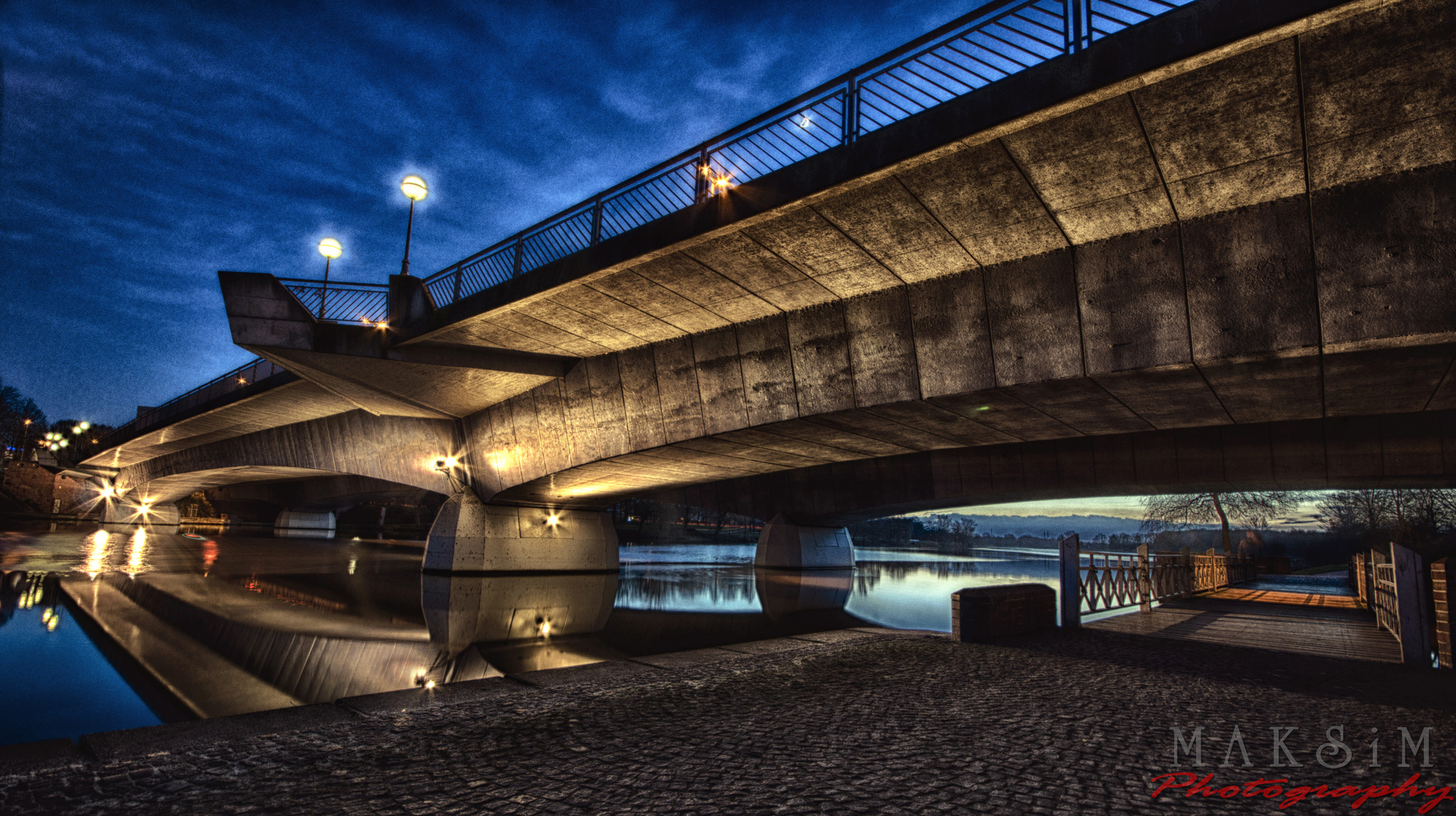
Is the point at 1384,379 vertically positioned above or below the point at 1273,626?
above

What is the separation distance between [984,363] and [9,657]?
43.5ft

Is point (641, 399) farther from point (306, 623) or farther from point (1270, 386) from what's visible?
point (1270, 386)

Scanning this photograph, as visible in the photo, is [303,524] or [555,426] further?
[303,524]

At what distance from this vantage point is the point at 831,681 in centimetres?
657

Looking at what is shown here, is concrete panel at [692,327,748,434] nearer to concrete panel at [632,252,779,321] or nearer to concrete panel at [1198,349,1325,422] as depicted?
concrete panel at [632,252,779,321]

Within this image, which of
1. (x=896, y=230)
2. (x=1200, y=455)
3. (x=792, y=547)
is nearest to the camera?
(x=896, y=230)

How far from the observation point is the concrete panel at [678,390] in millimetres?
13109

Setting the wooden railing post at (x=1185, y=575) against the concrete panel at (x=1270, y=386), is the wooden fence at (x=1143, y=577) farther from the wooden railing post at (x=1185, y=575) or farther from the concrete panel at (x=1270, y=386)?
the concrete panel at (x=1270, y=386)

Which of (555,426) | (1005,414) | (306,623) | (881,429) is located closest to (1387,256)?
(1005,414)

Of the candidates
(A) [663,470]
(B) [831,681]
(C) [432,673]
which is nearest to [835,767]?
(B) [831,681]

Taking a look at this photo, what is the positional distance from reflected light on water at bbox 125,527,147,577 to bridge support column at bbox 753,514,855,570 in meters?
23.1

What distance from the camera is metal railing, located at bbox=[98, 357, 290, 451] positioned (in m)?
23.8

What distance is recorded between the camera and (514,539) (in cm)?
2255

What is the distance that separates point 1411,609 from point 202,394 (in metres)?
39.0
